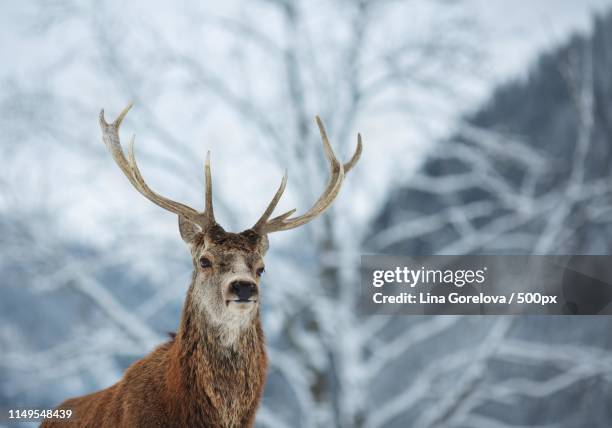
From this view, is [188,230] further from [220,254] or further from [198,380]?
[198,380]

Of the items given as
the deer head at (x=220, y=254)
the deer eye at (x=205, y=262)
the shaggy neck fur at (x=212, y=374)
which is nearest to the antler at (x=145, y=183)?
the deer head at (x=220, y=254)

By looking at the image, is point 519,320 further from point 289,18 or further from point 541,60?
point 289,18

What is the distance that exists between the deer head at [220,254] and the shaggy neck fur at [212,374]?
0.04 m

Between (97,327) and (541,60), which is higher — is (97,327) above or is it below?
below

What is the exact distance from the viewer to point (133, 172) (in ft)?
7.25

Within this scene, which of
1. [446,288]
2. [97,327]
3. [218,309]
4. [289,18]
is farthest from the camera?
[289,18]

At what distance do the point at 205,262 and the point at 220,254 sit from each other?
57mm

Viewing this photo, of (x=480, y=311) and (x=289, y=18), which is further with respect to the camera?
(x=289, y=18)

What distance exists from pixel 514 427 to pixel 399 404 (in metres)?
1.24

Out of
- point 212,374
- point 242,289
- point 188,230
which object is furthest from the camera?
point 188,230

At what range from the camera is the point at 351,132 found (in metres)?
4.29

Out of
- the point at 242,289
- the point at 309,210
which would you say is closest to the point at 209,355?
the point at 242,289

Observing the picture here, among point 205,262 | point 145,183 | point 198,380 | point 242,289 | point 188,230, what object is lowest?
point 198,380

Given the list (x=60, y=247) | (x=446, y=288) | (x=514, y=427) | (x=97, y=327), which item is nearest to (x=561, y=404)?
(x=514, y=427)
